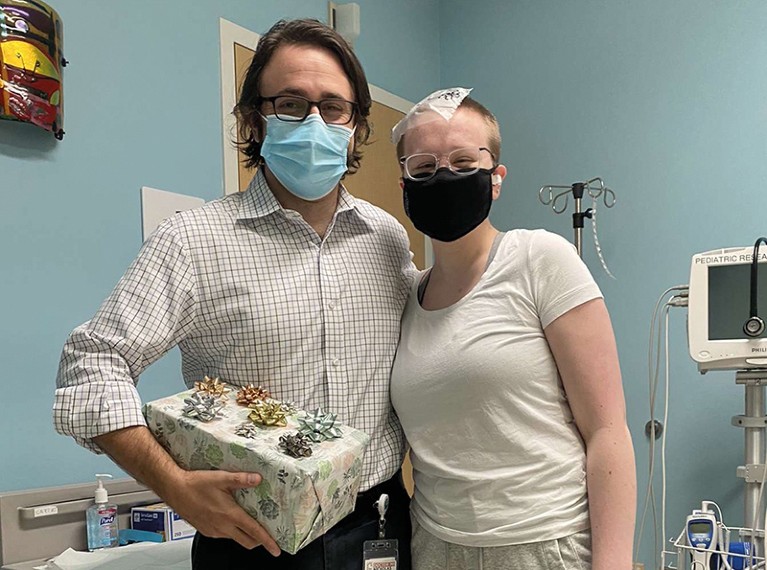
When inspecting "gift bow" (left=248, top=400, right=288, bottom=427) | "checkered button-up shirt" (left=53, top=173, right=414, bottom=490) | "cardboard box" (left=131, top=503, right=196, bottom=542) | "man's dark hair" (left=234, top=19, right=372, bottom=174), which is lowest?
"cardboard box" (left=131, top=503, right=196, bottom=542)

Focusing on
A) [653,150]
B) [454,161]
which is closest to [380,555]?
[454,161]

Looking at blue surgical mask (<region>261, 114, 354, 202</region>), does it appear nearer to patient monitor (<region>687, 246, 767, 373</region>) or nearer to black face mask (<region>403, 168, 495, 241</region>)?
black face mask (<region>403, 168, 495, 241</region>)

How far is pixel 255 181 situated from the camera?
1.29 meters

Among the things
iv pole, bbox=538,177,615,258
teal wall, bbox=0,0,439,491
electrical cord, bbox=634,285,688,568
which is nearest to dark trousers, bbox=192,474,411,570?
teal wall, bbox=0,0,439,491

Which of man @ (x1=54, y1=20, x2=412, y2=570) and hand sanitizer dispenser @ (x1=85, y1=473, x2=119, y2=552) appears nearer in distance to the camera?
man @ (x1=54, y1=20, x2=412, y2=570)

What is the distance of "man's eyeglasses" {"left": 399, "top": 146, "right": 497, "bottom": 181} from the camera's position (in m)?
1.25

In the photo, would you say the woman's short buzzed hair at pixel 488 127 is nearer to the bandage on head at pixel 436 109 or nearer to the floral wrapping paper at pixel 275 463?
the bandage on head at pixel 436 109

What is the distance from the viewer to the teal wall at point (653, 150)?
108 inches

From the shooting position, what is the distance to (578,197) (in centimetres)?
281

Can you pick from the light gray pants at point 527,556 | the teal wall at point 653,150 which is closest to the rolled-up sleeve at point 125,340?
the light gray pants at point 527,556

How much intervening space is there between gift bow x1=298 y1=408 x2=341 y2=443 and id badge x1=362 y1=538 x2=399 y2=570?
278mm

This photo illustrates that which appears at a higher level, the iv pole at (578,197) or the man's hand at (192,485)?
the iv pole at (578,197)

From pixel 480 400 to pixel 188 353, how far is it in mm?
476

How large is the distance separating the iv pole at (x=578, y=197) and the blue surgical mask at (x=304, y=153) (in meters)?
1.64
